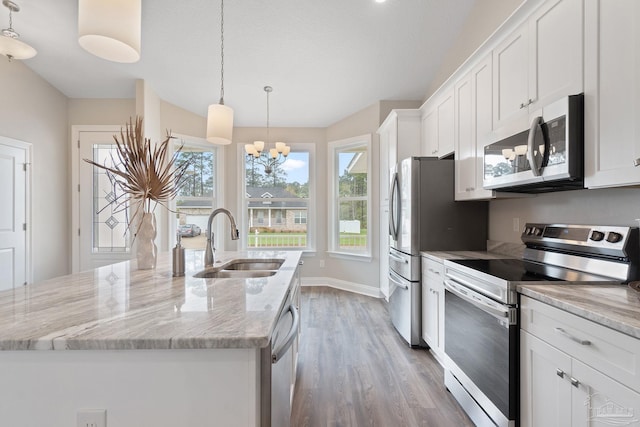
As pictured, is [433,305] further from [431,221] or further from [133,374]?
[133,374]

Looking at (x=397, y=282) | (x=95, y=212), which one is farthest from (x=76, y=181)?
(x=397, y=282)

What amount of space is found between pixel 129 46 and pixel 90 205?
386 cm

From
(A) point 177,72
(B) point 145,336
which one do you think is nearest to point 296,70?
(A) point 177,72

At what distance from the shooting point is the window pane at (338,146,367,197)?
4793 mm

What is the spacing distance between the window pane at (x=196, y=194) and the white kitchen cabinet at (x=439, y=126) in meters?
3.43

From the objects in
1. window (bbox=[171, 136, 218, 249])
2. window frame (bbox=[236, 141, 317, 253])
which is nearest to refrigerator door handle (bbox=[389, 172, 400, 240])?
window frame (bbox=[236, 141, 317, 253])

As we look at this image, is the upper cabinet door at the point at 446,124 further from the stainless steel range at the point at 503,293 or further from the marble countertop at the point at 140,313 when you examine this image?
the marble countertop at the point at 140,313

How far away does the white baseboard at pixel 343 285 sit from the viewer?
4484 millimetres

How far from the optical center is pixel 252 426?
2.60ft

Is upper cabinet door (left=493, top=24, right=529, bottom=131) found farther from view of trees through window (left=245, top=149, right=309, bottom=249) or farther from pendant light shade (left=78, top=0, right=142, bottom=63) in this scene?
view of trees through window (left=245, top=149, right=309, bottom=249)

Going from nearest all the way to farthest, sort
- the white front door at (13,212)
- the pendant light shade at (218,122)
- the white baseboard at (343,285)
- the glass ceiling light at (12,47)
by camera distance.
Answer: the pendant light shade at (218,122) < the glass ceiling light at (12,47) < the white front door at (13,212) < the white baseboard at (343,285)

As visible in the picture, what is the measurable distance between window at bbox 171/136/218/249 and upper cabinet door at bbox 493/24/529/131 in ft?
13.7

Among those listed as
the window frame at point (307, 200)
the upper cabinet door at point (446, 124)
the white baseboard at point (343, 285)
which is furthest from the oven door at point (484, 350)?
the window frame at point (307, 200)

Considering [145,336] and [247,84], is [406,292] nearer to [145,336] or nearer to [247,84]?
[145,336]
